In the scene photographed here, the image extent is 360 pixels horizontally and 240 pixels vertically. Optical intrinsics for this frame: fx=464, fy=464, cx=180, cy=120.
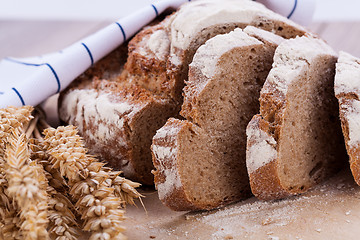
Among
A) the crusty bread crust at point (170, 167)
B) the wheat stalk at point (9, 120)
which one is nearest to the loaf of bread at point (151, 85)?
the crusty bread crust at point (170, 167)

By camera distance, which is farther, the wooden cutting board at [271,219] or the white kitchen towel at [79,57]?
the white kitchen towel at [79,57]

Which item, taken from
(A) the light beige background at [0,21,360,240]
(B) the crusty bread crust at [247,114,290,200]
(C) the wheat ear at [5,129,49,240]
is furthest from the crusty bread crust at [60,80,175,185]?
(C) the wheat ear at [5,129,49,240]

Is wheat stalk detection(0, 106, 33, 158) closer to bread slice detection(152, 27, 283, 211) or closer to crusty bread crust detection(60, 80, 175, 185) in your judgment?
crusty bread crust detection(60, 80, 175, 185)

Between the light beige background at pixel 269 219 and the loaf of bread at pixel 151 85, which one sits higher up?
the loaf of bread at pixel 151 85

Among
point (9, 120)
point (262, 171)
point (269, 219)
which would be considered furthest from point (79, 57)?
point (269, 219)

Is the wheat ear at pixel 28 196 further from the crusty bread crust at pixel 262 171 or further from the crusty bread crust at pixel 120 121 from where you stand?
the crusty bread crust at pixel 262 171

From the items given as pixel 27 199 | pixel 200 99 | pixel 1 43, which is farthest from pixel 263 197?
pixel 1 43

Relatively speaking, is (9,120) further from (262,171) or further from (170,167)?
(262,171)
